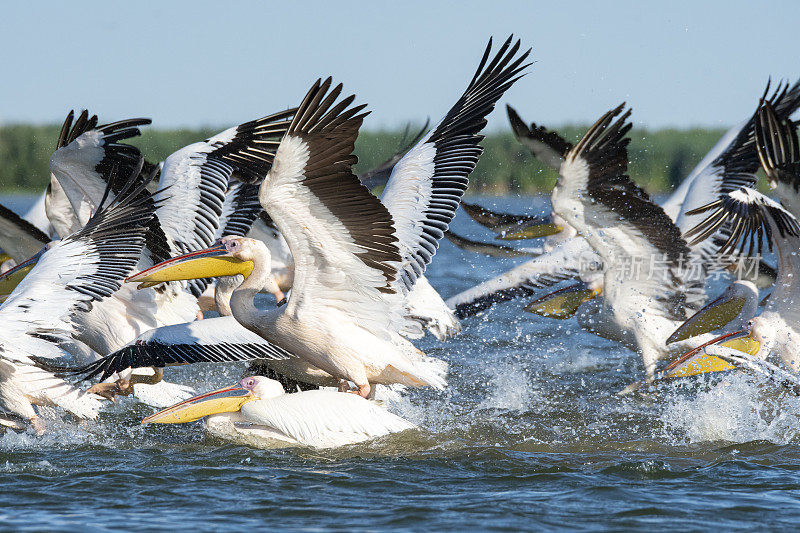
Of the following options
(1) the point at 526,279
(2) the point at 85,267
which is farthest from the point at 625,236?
(2) the point at 85,267

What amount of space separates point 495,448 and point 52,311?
234cm

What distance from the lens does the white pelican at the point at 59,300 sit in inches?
204

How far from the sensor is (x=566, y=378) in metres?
7.32

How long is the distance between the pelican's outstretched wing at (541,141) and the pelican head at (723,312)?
1.31 m

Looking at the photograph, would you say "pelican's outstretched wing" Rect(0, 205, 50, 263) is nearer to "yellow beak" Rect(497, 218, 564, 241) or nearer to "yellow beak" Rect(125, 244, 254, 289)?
"yellow beak" Rect(125, 244, 254, 289)

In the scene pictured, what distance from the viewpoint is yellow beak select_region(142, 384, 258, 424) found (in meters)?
5.06

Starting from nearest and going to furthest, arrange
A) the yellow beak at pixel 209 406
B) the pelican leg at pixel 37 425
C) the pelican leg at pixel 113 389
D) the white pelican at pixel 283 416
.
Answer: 1. the white pelican at pixel 283 416
2. the yellow beak at pixel 209 406
3. the pelican leg at pixel 37 425
4. the pelican leg at pixel 113 389

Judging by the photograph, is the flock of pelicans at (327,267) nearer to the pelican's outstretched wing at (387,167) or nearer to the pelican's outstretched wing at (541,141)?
the pelican's outstretched wing at (541,141)

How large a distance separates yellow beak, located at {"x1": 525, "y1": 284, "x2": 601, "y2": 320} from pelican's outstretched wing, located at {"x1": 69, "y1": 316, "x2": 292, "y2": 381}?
268 cm

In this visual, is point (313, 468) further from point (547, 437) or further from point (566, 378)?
point (566, 378)

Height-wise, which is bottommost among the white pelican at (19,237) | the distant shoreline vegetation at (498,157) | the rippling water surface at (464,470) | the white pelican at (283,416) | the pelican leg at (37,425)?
the rippling water surface at (464,470)

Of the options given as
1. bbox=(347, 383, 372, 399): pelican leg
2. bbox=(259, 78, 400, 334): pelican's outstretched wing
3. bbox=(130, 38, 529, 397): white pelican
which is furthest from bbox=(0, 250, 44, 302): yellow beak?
bbox=(347, 383, 372, 399): pelican leg

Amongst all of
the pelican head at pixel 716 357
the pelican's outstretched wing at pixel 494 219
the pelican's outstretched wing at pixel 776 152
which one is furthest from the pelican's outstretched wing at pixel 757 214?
the pelican's outstretched wing at pixel 494 219

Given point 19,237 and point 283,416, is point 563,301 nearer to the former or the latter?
point 283,416
